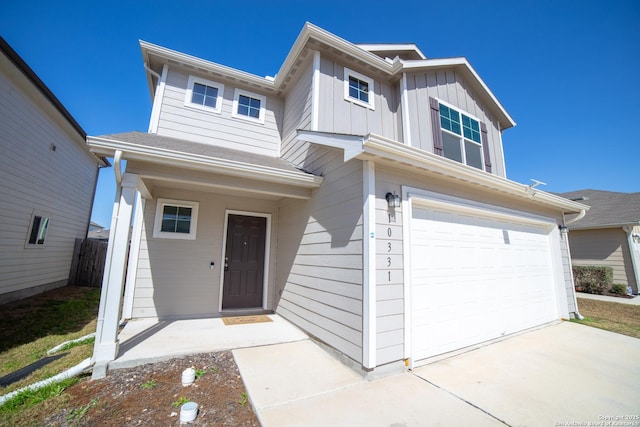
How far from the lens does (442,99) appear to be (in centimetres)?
627

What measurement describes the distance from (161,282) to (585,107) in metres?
14.0

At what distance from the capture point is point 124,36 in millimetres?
5910

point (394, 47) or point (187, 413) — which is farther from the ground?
point (394, 47)

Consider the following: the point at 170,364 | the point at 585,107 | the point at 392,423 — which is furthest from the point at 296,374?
the point at 585,107

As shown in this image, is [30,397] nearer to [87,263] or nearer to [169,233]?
[169,233]

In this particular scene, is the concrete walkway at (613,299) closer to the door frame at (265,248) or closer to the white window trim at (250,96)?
the door frame at (265,248)

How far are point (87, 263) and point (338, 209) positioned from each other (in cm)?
1044

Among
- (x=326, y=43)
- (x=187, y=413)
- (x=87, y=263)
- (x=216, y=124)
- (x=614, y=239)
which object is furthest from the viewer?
(x=614, y=239)

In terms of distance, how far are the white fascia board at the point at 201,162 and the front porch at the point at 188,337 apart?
2.54 m

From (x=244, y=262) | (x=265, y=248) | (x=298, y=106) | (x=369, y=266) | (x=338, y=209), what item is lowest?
(x=244, y=262)

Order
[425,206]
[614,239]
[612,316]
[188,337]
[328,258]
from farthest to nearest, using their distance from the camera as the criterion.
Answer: [614,239]
[612,316]
[188,337]
[328,258]
[425,206]

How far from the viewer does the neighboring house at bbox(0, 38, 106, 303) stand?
5.63 m

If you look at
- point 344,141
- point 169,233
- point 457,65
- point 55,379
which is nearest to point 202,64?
point 169,233

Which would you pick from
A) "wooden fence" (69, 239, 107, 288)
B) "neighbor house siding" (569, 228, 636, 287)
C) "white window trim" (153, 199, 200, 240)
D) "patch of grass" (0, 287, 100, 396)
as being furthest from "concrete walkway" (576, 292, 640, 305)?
"wooden fence" (69, 239, 107, 288)
